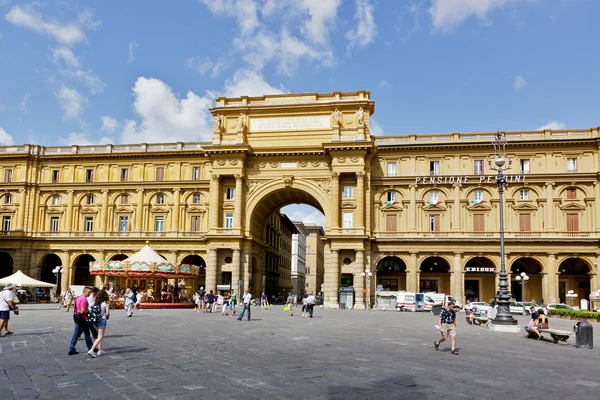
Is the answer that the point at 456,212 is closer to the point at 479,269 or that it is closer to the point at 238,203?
the point at 479,269

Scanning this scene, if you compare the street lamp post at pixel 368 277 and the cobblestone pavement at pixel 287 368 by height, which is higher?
the street lamp post at pixel 368 277

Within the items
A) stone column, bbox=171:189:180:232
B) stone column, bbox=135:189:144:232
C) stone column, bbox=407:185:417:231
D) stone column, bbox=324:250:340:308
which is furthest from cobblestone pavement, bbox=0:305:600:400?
stone column, bbox=135:189:144:232

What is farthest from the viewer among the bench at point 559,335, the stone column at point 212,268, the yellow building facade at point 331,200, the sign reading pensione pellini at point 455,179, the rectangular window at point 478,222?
the stone column at point 212,268

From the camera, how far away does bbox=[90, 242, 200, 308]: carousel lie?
4181 centimetres

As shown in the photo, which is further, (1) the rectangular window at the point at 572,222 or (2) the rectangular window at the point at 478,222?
(2) the rectangular window at the point at 478,222

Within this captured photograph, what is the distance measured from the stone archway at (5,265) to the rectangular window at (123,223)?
1409 centimetres

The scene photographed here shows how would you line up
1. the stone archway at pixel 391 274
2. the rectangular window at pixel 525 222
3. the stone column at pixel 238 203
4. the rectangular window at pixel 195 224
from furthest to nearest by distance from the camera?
the rectangular window at pixel 195 224
the stone archway at pixel 391 274
the stone column at pixel 238 203
the rectangular window at pixel 525 222

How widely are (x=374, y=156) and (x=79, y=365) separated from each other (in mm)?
44491

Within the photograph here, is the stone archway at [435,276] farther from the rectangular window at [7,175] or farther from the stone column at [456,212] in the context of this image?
the rectangular window at [7,175]

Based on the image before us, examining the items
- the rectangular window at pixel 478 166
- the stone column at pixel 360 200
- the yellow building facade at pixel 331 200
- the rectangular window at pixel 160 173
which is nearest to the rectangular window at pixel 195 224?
the yellow building facade at pixel 331 200

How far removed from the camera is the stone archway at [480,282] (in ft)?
175

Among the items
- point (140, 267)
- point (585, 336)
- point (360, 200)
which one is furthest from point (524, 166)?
point (140, 267)

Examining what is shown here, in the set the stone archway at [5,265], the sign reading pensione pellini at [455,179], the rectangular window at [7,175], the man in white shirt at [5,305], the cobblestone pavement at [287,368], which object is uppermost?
the rectangular window at [7,175]

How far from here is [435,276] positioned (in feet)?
183
